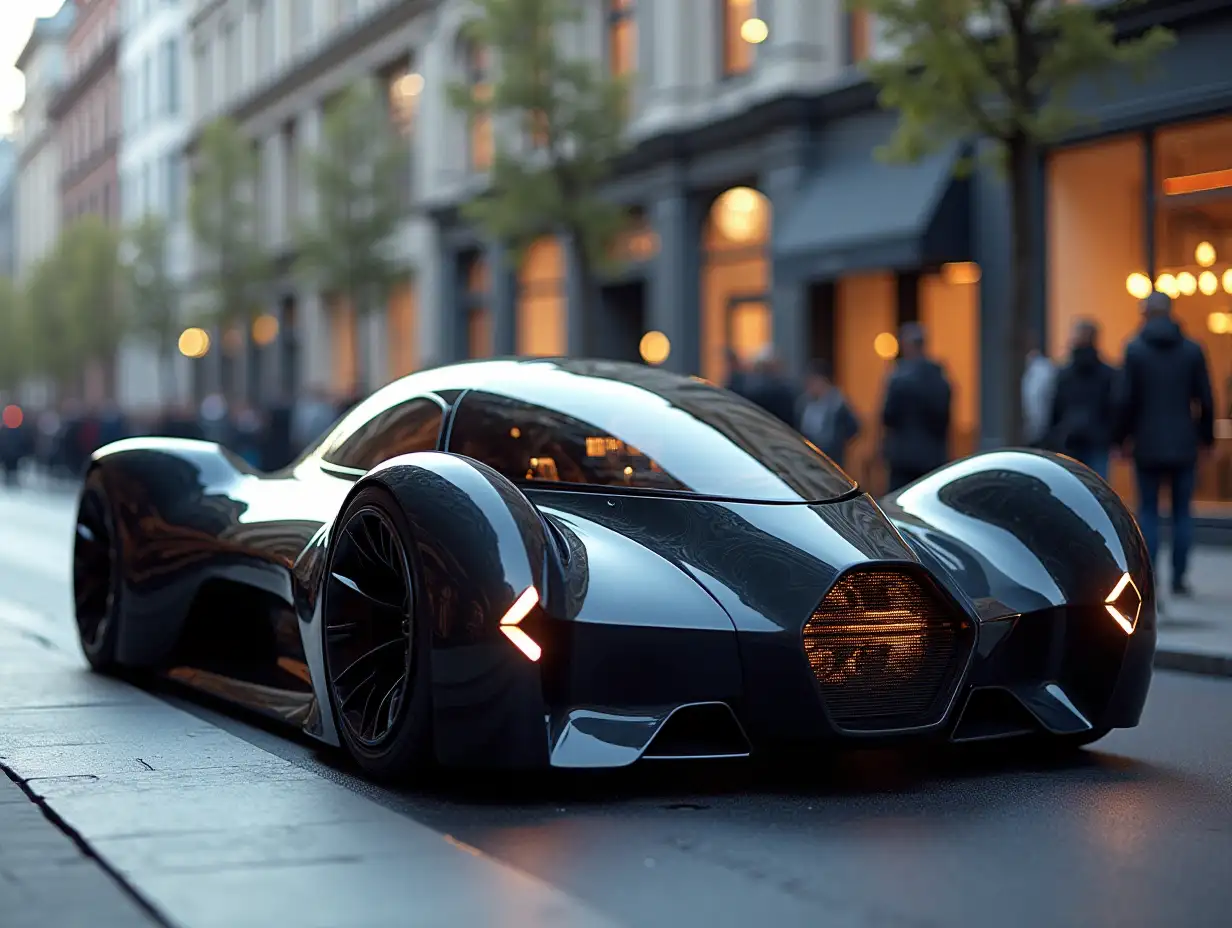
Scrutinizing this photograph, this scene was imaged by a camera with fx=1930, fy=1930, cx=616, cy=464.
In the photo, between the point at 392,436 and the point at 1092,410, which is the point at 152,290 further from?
the point at 392,436

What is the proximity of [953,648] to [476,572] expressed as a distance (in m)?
1.38

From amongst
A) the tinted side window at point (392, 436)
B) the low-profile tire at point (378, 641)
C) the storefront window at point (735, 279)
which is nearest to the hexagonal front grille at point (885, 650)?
the low-profile tire at point (378, 641)

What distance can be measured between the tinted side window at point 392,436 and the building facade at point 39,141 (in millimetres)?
76208

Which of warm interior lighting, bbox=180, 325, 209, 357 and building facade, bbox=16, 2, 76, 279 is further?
building facade, bbox=16, 2, 76, 279

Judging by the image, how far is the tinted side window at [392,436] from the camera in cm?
638

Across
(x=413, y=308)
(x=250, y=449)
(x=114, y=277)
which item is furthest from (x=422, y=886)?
(x=114, y=277)

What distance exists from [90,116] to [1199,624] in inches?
2566

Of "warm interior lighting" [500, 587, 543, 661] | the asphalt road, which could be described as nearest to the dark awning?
the asphalt road

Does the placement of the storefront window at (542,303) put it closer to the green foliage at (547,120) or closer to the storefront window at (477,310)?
the storefront window at (477,310)

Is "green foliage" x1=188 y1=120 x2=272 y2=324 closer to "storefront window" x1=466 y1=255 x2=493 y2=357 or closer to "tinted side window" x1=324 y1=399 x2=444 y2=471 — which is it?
"storefront window" x1=466 y1=255 x2=493 y2=357

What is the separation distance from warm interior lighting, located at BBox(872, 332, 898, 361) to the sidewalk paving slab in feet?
54.2

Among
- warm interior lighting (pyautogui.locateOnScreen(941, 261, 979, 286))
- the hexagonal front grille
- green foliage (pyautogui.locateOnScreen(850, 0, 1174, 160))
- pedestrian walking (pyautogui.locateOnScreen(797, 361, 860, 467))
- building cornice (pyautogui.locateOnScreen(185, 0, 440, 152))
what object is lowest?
the hexagonal front grille

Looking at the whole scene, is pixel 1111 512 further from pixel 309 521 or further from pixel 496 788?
pixel 309 521

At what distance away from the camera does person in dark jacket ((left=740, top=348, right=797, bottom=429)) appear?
16.8 m
